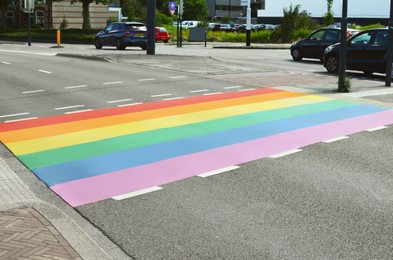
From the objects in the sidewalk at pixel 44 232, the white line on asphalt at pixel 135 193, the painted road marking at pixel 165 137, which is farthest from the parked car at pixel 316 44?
the sidewalk at pixel 44 232

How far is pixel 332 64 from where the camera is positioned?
2248 centimetres

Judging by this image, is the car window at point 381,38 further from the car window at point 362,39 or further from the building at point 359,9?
the building at point 359,9

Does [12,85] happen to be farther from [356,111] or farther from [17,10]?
[17,10]

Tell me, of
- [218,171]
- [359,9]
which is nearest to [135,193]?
[218,171]

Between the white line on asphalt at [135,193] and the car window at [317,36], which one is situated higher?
the car window at [317,36]

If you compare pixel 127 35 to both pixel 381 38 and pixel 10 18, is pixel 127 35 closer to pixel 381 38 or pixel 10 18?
pixel 381 38

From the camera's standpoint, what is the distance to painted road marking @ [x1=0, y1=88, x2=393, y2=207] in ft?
27.4

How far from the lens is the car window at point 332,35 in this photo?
2733 centimetres

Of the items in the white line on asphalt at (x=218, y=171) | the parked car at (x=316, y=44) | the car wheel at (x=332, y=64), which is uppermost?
the parked car at (x=316, y=44)

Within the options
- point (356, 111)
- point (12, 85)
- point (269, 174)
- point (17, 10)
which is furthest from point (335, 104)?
point (17, 10)

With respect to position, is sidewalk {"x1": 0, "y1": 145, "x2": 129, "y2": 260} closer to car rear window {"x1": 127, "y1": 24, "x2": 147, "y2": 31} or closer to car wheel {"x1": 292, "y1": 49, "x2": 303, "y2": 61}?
car wheel {"x1": 292, "y1": 49, "x2": 303, "y2": 61}

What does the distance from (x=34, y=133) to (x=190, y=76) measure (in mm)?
9245

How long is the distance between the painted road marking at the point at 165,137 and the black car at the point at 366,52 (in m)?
6.54

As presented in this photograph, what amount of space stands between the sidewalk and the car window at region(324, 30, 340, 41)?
71.3 ft
